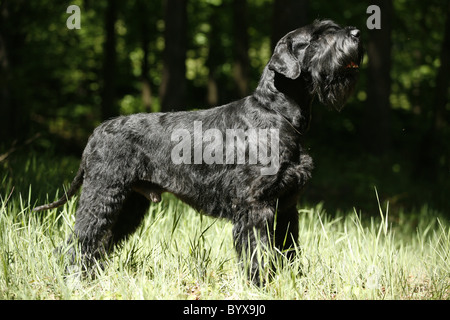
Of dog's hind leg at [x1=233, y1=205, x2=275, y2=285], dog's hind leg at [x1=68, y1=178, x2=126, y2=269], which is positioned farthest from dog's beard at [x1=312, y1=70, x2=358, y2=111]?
dog's hind leg at [x1=68, y1=178, x2=126, y2=269]

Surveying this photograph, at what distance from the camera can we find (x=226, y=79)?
82.6ft

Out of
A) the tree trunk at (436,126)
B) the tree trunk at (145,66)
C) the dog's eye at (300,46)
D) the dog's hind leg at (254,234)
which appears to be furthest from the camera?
the tree trunk at (145,66)

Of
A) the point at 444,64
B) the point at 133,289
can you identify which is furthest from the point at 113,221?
the point at 444,64

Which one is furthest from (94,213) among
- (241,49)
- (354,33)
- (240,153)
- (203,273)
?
(241,49)

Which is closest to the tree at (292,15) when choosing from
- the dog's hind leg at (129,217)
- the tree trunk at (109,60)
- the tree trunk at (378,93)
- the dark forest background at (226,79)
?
the dark forest background at (226,79)

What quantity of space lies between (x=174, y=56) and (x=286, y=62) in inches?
277

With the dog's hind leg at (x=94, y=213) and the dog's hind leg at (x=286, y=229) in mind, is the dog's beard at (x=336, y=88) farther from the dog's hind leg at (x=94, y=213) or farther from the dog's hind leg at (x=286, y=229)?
the dog's hind leg at (x=94, y=213)

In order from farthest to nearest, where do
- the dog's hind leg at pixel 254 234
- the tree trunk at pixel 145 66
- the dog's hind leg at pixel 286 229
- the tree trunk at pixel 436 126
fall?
the tree trunk at pixel 145 66, the tree trunk at pixel 436 126, the dog's hind leg at pixel 286 229, the dog's hind leg at pixel 254 234

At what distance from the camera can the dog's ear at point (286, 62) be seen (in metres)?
3.84

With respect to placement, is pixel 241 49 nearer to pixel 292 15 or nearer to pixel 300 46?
pixel 292 15

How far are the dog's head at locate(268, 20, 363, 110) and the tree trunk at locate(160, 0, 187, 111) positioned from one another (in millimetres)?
6594

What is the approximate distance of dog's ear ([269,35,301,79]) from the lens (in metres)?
3.84
